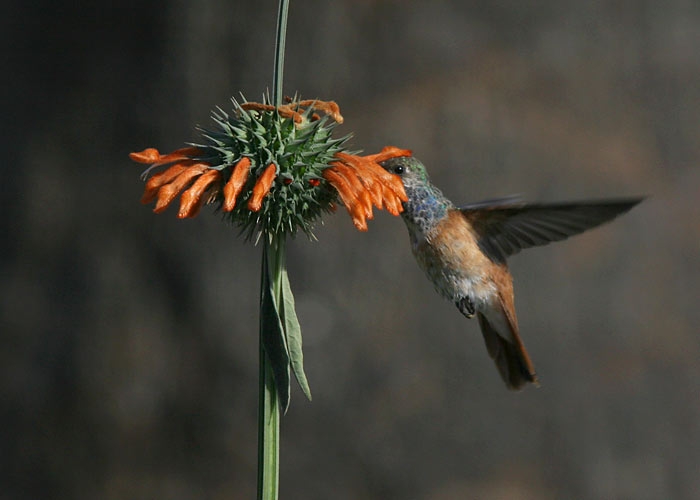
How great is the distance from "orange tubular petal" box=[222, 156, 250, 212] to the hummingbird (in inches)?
22.5

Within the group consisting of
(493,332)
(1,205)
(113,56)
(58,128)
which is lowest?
(493,332)

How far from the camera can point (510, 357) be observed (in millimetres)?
2248

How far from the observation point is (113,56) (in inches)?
160

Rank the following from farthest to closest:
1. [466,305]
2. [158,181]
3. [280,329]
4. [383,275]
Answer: [383,275], [466,305], [158,181], [280,329]

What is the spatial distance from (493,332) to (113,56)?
2.63m

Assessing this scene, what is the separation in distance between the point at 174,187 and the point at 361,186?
32 cm

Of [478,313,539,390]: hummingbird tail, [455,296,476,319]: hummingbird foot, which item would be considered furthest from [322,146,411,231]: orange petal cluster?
[478,313,539,390]: hummingbird tail

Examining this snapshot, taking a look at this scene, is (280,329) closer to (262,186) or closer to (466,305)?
(262,186)

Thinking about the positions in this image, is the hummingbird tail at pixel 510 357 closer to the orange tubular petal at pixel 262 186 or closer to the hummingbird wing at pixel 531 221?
the hummingbird wing at pixel 531 221

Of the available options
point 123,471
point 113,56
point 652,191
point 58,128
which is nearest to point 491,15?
point 652,191

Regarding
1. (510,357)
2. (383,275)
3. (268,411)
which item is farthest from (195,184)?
(383,275)

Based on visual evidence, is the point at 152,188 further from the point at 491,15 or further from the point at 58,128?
the point at 58,128

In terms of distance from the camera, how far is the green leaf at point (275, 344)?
1.37 meters

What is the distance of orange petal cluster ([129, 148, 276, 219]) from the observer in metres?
1.42
